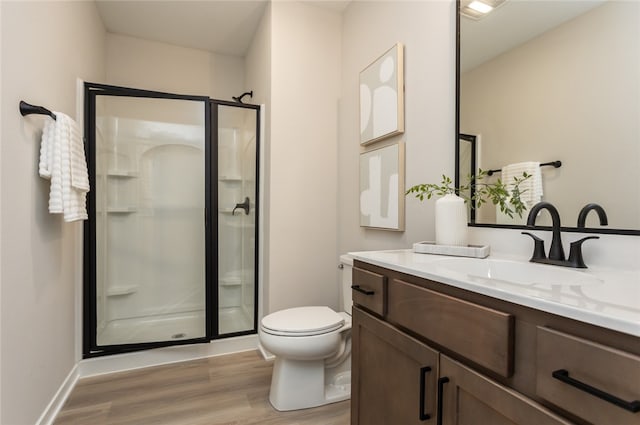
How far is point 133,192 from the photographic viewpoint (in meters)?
2.25

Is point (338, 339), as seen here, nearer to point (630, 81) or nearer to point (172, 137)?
point (630, 81)

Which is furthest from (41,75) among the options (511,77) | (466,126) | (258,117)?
(511,77)

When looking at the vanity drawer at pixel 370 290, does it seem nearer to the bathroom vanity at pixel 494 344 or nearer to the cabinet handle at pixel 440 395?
the bathroom vanity at pixel 494 344

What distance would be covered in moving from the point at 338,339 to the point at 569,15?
165cm

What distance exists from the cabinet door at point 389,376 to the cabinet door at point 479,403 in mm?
44

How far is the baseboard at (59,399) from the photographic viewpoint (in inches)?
61.6

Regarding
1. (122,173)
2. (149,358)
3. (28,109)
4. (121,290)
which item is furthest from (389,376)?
(122,173)

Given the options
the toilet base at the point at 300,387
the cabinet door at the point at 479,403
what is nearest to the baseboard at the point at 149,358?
the toilet base at the point at 300,387

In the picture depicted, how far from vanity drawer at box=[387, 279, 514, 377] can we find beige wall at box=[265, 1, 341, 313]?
1371 mm

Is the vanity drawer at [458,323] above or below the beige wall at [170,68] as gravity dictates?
below

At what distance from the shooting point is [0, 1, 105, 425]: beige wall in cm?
123

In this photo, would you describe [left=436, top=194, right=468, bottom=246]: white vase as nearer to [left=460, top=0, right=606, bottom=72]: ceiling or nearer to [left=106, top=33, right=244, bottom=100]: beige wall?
[left=460, top=0, right=606, bottom=72]: ceiling

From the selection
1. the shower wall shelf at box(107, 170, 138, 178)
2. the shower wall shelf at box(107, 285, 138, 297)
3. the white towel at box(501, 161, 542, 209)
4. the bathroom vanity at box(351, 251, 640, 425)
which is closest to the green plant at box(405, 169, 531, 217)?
→ the white towel at box(501, 161, 542, 209)

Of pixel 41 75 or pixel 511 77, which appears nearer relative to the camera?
pixel 511 77
